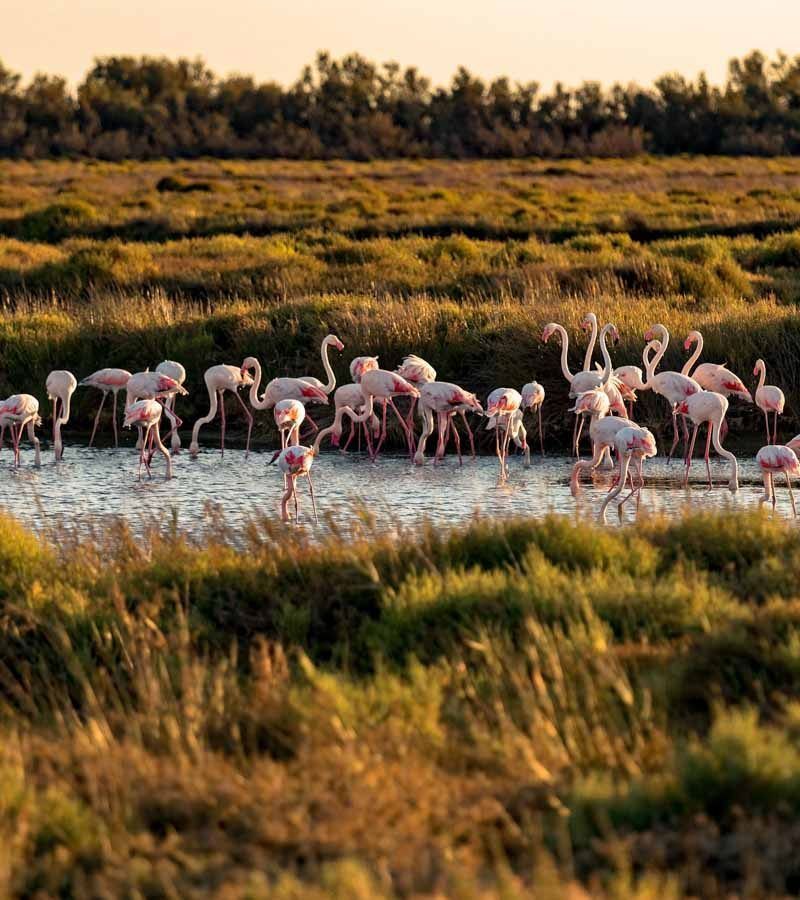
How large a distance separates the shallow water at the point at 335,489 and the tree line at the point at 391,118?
7412 centimetres

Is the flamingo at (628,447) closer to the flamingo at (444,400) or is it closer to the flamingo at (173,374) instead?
the flamingo at (444,400)

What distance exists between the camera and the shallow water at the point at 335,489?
9.91m

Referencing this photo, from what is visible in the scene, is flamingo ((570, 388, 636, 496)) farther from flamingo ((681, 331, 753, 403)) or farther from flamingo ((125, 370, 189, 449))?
flamingo ((125, 370, 189, 449))

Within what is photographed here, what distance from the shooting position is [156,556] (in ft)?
23.0

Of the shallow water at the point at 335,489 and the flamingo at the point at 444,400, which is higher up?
the flamingo at the point at 444,400

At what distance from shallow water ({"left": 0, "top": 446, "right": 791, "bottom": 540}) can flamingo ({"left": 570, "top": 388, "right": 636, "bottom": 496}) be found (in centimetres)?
25

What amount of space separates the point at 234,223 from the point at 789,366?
1829 centimetres

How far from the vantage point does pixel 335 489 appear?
11125 millimetres

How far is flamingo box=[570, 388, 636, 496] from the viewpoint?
10242 mm

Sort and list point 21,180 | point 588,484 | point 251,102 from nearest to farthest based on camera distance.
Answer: point 588,484 → point 21,180 → point 251,102

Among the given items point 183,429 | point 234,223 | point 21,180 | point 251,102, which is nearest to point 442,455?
point 183,429

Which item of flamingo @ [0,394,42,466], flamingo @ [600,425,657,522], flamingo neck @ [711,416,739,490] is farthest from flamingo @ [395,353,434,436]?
flamingo @ [600,425,657,522]

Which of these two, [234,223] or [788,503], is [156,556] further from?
[234,223]

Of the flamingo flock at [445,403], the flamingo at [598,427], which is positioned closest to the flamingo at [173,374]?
the flamingo flock at [445,403]
